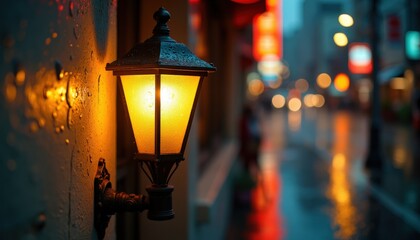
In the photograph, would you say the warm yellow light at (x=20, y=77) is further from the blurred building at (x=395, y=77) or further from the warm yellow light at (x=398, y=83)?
the warm yellow light at (x=398, y=83)

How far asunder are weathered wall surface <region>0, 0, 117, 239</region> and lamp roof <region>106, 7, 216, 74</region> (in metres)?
0.20

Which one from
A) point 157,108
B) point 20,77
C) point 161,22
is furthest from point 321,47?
point 20,77

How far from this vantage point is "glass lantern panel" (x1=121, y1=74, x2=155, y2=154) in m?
2.60

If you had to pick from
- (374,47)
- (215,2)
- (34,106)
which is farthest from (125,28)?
(374,47)

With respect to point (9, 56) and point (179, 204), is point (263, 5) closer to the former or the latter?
point (179, 204)

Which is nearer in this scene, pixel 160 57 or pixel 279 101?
pixel 160 57

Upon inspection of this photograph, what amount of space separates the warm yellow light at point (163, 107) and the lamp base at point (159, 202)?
0.65ft

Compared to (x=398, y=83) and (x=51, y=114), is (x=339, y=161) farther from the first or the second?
(x=398, y=83)

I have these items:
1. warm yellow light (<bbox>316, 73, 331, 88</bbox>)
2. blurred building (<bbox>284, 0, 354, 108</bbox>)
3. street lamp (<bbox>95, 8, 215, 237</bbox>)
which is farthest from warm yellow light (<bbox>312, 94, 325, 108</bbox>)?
street lamp (<bbox>95, 8, 215, 237</bbox>)

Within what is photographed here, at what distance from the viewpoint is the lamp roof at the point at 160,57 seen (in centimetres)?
255

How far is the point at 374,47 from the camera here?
47.8ft

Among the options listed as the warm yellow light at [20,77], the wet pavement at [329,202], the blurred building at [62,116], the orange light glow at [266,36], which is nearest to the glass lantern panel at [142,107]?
the blurred building at [62,116]

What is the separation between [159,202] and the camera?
8.95 feet

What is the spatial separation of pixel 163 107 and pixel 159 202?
0.48 m
